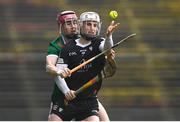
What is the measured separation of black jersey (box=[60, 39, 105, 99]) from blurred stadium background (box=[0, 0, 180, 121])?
4.78 meters

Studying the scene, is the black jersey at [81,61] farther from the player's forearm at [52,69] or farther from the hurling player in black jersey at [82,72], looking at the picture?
the player's forearm at [52,69]

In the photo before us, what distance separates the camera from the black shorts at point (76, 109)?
17.5 ft

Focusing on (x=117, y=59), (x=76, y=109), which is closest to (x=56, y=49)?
(x=76, y=109)

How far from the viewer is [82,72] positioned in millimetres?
5293

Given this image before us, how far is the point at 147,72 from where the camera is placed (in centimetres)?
1134

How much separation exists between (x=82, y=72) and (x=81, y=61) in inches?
3.2

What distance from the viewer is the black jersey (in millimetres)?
5285

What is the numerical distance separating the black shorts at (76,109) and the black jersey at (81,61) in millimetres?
58

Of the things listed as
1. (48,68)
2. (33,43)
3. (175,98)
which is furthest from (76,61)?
(33,43)

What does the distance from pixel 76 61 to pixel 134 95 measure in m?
5.67

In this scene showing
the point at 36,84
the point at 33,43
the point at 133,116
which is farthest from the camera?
the point at 33,43

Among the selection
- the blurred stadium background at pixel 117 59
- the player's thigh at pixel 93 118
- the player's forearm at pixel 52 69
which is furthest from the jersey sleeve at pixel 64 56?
the blurred stadium background at pixel 117 59

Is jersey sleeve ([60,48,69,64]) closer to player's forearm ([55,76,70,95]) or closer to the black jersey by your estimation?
the black jersey

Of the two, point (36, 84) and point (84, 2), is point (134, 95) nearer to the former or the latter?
point (36, 84)
